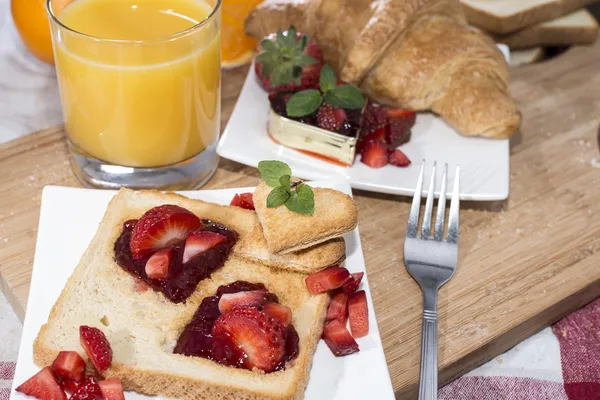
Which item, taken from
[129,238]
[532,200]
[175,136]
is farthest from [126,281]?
[532,200]

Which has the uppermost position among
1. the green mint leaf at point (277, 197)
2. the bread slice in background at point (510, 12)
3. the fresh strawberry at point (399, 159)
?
the green mint leaf at point (277, 197)

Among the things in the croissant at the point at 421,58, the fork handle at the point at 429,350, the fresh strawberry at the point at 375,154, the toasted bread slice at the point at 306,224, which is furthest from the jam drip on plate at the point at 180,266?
the croissant at the point at 421,58

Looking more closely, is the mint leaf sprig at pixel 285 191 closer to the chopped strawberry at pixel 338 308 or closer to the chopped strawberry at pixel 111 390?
the chopped strawberry at pixel 338 308

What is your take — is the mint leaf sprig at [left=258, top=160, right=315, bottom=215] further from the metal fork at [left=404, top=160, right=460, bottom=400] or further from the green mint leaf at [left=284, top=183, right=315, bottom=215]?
the metal fork at [left=404, top=160, right=460, bottom=400]

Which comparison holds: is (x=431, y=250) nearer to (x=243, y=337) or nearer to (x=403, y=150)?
(x=403, y=150)

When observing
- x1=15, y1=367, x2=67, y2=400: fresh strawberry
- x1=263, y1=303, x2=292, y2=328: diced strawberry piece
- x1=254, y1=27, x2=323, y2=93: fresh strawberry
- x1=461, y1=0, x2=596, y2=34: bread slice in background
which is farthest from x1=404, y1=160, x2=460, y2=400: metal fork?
x1=461, y1=0, x2=596, y2=34: bread slice in background
